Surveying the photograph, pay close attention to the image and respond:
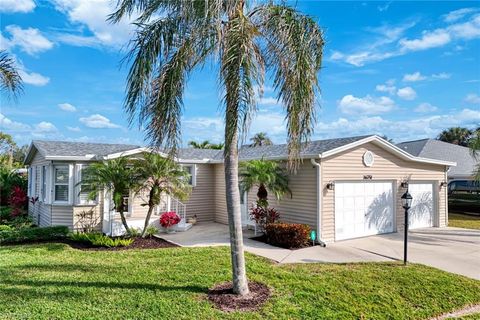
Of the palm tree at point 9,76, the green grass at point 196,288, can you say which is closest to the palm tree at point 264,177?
the green grass at point 196,288

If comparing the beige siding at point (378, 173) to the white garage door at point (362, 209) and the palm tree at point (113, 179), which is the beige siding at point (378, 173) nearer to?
the white garage door at point (362, 209)

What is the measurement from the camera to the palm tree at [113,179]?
35.5 feet

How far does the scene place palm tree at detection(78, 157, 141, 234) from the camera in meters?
10.8

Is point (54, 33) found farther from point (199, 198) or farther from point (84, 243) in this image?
point (199, 198)

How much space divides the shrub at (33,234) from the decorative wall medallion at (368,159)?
458 inches

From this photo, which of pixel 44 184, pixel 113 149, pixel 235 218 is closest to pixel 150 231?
pixel 113 149

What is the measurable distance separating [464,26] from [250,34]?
10132mm

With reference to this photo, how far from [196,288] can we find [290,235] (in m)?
4.78

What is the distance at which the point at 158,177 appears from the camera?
1134 cm

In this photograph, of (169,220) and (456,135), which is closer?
(169,220)

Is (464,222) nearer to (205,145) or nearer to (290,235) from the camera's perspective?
(290,235)

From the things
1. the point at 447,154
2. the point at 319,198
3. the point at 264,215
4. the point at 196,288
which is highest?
the point at 447,154

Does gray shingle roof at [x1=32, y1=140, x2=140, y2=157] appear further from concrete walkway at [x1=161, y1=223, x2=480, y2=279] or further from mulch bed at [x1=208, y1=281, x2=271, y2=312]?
mulch bed at [x1=208, y1=281, x2=271, y2=312]

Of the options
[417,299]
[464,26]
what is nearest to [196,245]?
[417,299]
